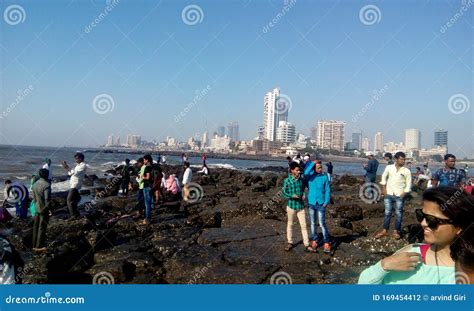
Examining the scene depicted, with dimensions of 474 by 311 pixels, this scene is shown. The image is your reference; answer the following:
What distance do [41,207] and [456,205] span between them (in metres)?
7.30

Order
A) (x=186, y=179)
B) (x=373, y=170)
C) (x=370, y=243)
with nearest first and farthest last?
(x=370, y=243) → (x=373, y=170) → (x=186, y=179)

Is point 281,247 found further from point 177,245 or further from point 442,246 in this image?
point 442,246

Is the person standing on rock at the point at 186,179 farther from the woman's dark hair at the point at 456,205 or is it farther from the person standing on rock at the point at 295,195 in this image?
the woman's dark hair at the point at 456,205

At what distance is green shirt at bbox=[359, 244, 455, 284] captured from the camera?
1.97 m

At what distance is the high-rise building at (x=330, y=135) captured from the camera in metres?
53.4

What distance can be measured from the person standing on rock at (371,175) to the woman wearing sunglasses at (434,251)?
10.2 m

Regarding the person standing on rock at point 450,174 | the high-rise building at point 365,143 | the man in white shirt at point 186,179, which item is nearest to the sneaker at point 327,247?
the person standing on rock at point 450,174

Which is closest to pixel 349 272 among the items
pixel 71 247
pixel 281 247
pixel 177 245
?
pixel 281 247

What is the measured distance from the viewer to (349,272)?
6223mm

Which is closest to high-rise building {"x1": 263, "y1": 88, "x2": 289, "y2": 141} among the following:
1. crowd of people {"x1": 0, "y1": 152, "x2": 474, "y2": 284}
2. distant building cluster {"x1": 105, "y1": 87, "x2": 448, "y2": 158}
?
distant building cluster {"x1": 105, "y1": 87, "x2": 448, "y2": 158}

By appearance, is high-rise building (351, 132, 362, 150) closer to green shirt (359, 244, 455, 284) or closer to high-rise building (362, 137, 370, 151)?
high-rise building (362, 137, 370, 151)
